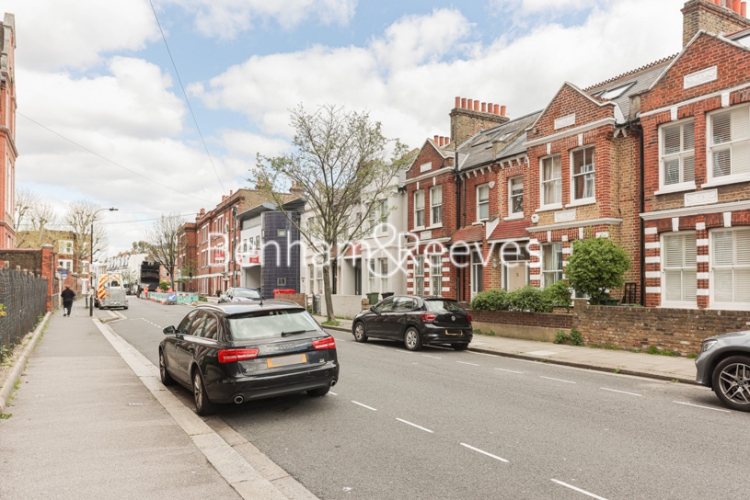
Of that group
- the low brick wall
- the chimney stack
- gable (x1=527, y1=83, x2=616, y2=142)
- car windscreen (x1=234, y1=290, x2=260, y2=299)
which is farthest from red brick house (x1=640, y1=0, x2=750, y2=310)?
car windscreen (x1=234, y1=290, x2=260, y2=299)

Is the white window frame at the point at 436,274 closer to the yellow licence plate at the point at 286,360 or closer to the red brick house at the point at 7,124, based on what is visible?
the yellow licence plate at the point at 286,360

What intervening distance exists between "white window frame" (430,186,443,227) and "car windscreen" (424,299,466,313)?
1010cm

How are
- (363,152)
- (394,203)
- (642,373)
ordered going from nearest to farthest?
(642,373) < (363,152) < (394,203)

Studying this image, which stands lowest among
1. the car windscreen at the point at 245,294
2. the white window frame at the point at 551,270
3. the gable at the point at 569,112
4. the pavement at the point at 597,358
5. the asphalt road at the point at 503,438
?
the pavement at the point at 597,358

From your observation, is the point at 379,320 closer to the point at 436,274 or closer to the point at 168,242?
the point at 436,274

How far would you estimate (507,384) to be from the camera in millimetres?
9953

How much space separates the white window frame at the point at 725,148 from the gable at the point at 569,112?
3.02m

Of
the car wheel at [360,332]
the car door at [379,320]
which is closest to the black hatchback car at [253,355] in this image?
the car door at [379,320]

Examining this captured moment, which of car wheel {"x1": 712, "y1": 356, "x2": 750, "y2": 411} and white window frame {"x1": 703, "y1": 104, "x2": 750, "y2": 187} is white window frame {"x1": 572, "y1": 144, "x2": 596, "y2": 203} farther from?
car wheel {"x1": 712, "y1": 356, "x2": 750, "y2": 411}

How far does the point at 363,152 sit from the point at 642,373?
48.9 feet

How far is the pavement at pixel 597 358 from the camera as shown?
36.5ft

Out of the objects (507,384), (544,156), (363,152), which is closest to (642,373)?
(507,384)

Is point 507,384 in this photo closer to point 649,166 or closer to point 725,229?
point 725,229

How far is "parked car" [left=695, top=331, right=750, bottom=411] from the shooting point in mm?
7773
